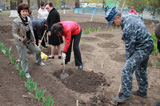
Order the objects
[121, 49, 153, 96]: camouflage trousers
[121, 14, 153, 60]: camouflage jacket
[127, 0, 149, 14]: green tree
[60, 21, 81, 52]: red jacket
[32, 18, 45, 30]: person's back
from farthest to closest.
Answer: [127, 0, 149, 14]: green tree
[32, 18, 45, 30]: person's back
[60, 21, 81, 52]: red jacket
[121, 49, 153, 96]: camouflage trousers
[121, 14, 153, 60]: camouflage jacket

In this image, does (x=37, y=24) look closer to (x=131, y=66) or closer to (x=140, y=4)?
(x=131, y=66)

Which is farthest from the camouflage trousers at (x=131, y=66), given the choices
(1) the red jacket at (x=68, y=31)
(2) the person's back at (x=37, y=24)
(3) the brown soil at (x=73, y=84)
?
(2) the person's back at (x=37, y=24)

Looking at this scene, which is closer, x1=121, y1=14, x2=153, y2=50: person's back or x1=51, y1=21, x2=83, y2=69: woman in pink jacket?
Answer: x1=121, y1=14, x2=153, y2=50: person's back

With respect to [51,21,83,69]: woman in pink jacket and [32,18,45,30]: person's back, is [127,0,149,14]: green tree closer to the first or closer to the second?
[32,18,45,30]: person's back

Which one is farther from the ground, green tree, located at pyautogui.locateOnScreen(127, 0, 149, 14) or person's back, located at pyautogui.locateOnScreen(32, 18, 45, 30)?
green tree, located at pyautogui.locateOnScreen(127, 0, 149, 14)

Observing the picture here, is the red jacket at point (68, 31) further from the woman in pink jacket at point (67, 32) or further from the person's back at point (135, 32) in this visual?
the person's back at point (135, 32)

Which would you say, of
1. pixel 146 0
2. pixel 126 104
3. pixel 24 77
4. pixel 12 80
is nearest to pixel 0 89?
pixel 12 80

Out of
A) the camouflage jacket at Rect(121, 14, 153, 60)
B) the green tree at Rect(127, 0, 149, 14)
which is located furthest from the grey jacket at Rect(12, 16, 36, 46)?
the green tree at Rect(127, 0, 149, 14)

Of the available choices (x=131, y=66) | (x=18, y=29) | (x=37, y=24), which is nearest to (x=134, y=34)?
(x=131, y=66)

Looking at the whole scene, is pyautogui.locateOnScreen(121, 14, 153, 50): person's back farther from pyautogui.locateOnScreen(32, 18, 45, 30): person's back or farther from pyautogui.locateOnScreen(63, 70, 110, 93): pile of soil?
pyautogui.locateOnScreen(32, 18, 45, 30): person's back

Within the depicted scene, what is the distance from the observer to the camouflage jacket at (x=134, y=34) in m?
2.26

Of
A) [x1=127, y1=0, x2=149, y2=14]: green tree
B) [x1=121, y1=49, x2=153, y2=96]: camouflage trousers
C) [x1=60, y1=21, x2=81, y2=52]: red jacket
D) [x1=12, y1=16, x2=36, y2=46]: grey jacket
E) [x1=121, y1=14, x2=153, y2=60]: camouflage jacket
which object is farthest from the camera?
[x1=127, y1=0, x2=149, y2=14]: green tree

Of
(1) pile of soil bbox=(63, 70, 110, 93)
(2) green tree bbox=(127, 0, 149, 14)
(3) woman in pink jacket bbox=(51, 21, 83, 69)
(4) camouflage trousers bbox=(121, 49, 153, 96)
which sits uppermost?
(2) green tree bbox=(127, 0, 149, 14)

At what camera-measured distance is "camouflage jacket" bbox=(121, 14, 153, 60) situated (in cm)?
226
